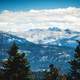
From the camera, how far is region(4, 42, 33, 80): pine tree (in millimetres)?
26234

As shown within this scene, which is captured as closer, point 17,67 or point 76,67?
point 17,67

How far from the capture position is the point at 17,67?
26406 mm

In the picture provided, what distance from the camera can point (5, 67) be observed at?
26.8m

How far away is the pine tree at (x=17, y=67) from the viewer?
2623cm

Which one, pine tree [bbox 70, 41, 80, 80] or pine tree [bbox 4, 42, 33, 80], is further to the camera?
pine tree [bbox 70, 41, 80, 80]

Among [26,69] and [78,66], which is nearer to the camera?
[26,69]

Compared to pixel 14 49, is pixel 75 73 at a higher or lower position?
lower

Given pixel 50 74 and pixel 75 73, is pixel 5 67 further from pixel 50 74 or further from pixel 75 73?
pixel 50 74

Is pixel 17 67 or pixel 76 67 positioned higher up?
pixel 17 67

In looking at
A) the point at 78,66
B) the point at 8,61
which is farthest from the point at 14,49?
the point at 78,66

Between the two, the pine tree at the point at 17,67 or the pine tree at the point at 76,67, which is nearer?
the pine tree at the point at 17,67

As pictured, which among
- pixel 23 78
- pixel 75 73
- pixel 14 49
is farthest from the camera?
pixel 75 73

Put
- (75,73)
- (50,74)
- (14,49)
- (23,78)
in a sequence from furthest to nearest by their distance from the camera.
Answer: (50,74) → (75,73) → (14,49) → (23,78)

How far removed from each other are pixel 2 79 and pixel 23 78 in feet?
7.19
